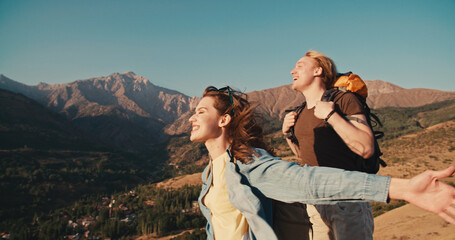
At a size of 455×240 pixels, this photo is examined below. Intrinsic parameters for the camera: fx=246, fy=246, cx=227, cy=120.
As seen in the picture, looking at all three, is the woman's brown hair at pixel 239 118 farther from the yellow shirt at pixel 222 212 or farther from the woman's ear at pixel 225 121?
the yellow shirt at pixel 222 212

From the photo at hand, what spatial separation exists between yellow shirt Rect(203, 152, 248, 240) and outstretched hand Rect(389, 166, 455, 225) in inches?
53.4

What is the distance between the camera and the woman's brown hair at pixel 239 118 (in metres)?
2.62

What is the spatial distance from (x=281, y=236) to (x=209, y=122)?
1.33 metres

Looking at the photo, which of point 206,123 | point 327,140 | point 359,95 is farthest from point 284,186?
point 359,95

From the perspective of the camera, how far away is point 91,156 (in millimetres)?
143000

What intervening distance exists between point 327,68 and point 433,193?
86.4 inches

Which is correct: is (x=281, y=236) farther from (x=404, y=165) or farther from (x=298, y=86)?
(x=404, y=165)

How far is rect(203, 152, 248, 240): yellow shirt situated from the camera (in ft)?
7.34

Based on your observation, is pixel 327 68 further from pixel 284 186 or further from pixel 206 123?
pixel 284 186

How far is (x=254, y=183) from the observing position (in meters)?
1.97

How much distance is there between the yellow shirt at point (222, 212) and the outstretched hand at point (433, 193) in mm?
1356

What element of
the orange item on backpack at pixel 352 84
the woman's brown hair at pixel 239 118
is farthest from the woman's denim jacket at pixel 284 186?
the orange item on backpack at pixel 352 84

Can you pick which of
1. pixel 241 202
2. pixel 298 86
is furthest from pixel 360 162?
pixel 241 202

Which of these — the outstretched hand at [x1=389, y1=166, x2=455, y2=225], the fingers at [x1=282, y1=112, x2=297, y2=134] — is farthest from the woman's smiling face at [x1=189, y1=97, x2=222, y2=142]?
the outstretched hand at [x1=389, y1=166, x2=455, y2=225]
